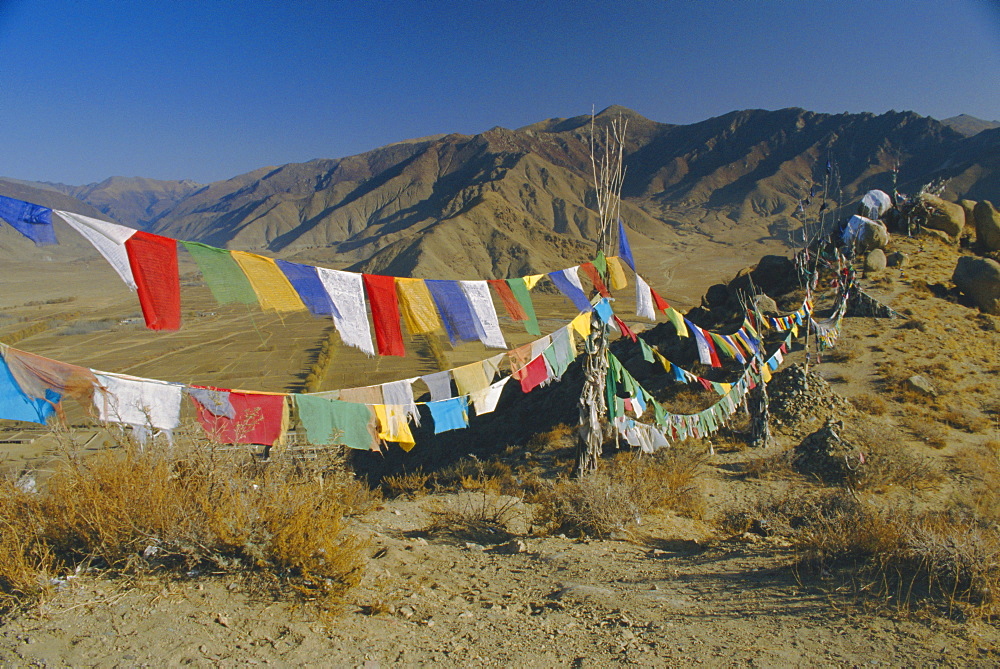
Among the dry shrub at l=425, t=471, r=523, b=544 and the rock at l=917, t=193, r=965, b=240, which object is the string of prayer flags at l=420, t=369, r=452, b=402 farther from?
the rock at l=917, t=193, r=965, b=240

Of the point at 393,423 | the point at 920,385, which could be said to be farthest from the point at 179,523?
the point at 920,385

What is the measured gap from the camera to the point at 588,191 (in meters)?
126

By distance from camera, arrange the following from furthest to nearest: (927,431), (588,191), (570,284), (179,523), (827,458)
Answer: (588,191) < (927,431) < (827,458) < (570,284) < (179,523)

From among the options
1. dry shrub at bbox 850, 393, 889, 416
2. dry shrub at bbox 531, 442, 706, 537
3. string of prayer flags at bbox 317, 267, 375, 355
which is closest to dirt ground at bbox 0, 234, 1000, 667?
dry shrub at bbox 531, 442, 706, 537

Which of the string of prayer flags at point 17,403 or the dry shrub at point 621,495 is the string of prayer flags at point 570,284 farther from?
the string of prayer flags at point 17,403

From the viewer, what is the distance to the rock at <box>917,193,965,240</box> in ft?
69.4

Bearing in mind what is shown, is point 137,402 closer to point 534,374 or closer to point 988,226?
point 534,374

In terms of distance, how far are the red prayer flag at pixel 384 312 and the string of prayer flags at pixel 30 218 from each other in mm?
2460

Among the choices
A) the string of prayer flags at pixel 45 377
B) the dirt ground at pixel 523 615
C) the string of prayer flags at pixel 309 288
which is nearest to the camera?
the dirt ground at pixel 523 615

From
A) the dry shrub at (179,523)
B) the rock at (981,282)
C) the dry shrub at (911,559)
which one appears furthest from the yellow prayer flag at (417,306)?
the rock at (981,282)

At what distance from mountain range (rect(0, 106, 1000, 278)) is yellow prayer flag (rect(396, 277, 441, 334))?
44.4 meters

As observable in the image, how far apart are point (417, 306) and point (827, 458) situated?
755 cm

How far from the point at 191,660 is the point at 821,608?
4506 mm

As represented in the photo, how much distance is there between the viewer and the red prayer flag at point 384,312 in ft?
17.7
